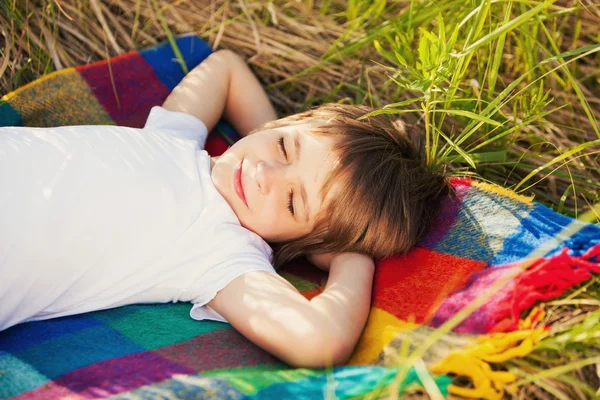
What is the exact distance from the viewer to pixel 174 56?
1.80 m

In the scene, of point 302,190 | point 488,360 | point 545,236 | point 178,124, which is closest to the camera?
point 488,360

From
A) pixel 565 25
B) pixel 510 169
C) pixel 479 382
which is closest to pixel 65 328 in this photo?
pixel 479 382

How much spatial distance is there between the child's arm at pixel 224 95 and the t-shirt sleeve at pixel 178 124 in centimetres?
4

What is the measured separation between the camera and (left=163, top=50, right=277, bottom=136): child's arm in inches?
66.0

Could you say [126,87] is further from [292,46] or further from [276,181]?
[276,181]

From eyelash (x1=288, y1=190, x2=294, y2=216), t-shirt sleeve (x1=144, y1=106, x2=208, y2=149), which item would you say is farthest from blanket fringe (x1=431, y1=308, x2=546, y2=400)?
t-shirt sleeve (x1=144, y1=106, x2=208, y2=149)

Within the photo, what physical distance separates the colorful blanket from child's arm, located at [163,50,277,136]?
0.52 m

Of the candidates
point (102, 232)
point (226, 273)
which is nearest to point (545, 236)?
point (226, 273)

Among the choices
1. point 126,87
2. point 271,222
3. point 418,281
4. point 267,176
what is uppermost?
point 126,87

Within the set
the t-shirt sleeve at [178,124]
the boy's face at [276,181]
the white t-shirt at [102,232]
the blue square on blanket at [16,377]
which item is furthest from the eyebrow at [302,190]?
the blue square on blanket at [16,377]

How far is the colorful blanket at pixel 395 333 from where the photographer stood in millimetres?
931

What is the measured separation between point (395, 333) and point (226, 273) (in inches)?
13.3

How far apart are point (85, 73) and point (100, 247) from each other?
2.29 ft

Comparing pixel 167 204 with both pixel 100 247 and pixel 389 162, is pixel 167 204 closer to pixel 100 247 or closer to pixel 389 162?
pixel 100 247
